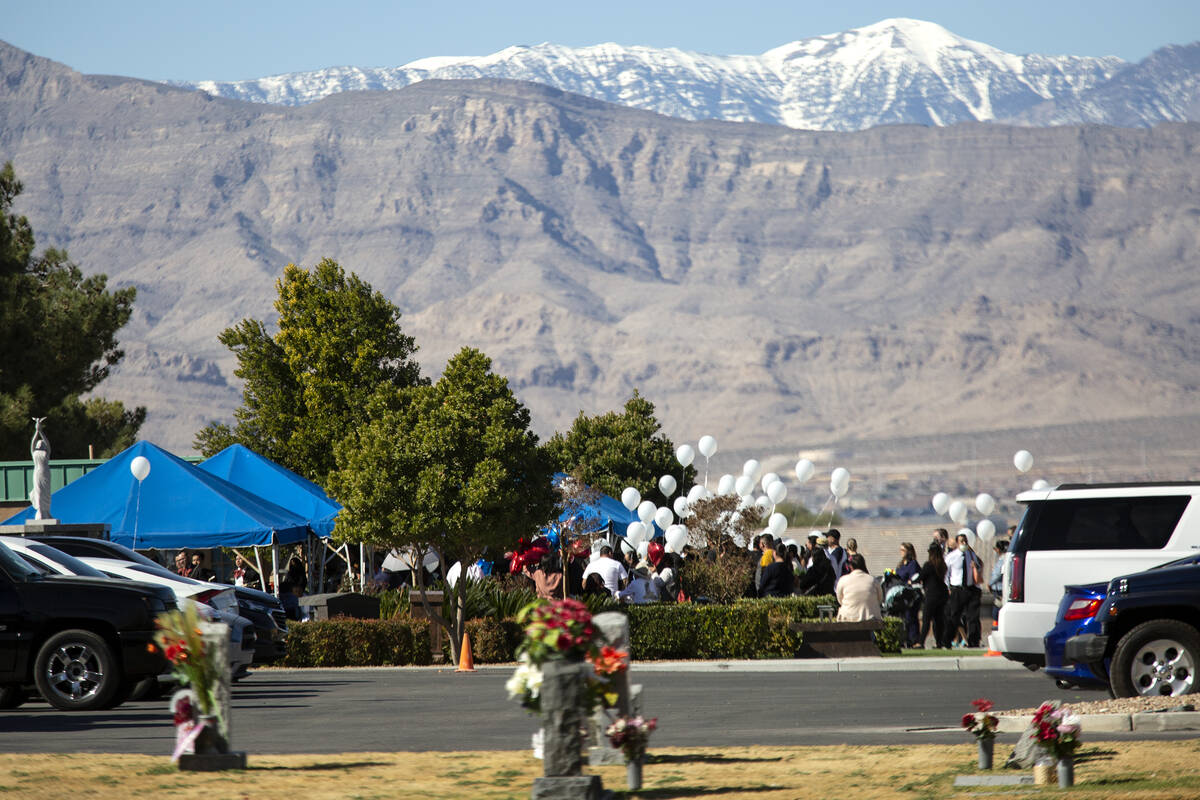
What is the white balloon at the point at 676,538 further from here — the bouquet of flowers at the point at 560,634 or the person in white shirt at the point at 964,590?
the bouquet of flowers at the point at 560,634

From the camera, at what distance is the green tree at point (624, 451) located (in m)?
58.8

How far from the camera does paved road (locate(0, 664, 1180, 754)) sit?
12633 millimetres

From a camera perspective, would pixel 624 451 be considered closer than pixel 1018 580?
No

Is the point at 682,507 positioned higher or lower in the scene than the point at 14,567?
higher

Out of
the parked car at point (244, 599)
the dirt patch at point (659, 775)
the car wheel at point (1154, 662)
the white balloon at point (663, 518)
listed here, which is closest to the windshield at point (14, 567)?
the parked car at point (244, 599)

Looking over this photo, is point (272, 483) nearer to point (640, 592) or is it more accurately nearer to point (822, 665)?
point (640, 592)

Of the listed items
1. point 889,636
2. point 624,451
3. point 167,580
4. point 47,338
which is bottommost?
point 889,636

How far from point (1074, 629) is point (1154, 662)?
689mm

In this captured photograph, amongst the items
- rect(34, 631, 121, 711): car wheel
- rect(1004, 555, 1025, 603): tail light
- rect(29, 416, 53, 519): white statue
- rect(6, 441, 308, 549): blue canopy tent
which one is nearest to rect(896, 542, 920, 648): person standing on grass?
rect(1004, 555, 1025, 603): tail light

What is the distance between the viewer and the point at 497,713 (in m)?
15.2

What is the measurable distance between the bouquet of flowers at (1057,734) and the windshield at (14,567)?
9.22 m

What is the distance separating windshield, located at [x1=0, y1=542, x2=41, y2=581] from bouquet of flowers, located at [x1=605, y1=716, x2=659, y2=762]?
23.9 ft

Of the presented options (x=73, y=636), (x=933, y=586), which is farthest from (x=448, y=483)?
(x=73, y=636)

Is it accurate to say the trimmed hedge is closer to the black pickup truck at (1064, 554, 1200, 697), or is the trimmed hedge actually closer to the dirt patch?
the black pickup truck at (1064, 554, 1200, 697)
